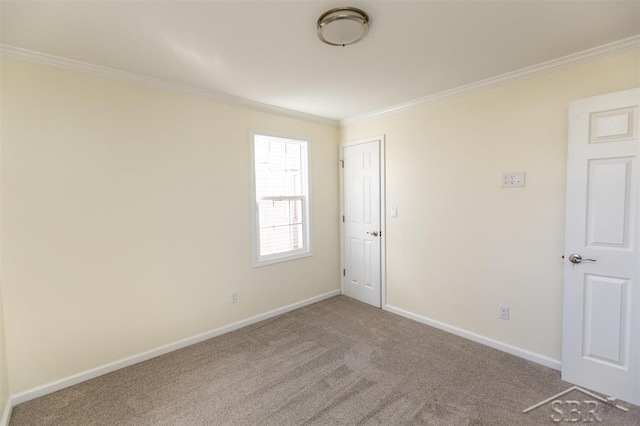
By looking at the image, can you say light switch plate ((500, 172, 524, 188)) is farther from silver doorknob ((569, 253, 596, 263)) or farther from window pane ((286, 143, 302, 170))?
window pane ((286, 143, 302, 170))

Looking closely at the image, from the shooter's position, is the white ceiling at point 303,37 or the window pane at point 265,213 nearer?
the white ceiling at point 303,37

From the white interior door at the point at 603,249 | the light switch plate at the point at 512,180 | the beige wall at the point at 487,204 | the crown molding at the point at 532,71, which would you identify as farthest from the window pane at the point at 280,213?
the white interior door at the point at 603,249

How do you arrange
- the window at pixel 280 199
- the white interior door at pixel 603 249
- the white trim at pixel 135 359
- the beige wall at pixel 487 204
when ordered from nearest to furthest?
the white interior door at pixel 603 249, the white trim at pixel 135 359, the beige wall at pixel 487 204, the window at pixel 280 199

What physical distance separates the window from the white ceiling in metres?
0.96

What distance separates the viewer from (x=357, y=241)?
395 cm

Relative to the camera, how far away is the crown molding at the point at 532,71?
2.04 meters

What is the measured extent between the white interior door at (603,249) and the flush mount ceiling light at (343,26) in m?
1.64

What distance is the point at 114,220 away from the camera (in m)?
2.41

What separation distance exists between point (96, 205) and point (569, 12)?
3.38 metres

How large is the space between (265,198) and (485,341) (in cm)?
263

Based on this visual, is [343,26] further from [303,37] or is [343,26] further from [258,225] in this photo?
[258,225]

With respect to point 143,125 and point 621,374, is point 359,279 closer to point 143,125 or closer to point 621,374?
point 621,374

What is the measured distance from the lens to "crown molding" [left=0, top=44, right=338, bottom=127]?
2012 millimetres

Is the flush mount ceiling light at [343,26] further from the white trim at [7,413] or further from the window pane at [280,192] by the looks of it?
the white trim at [7,413]
